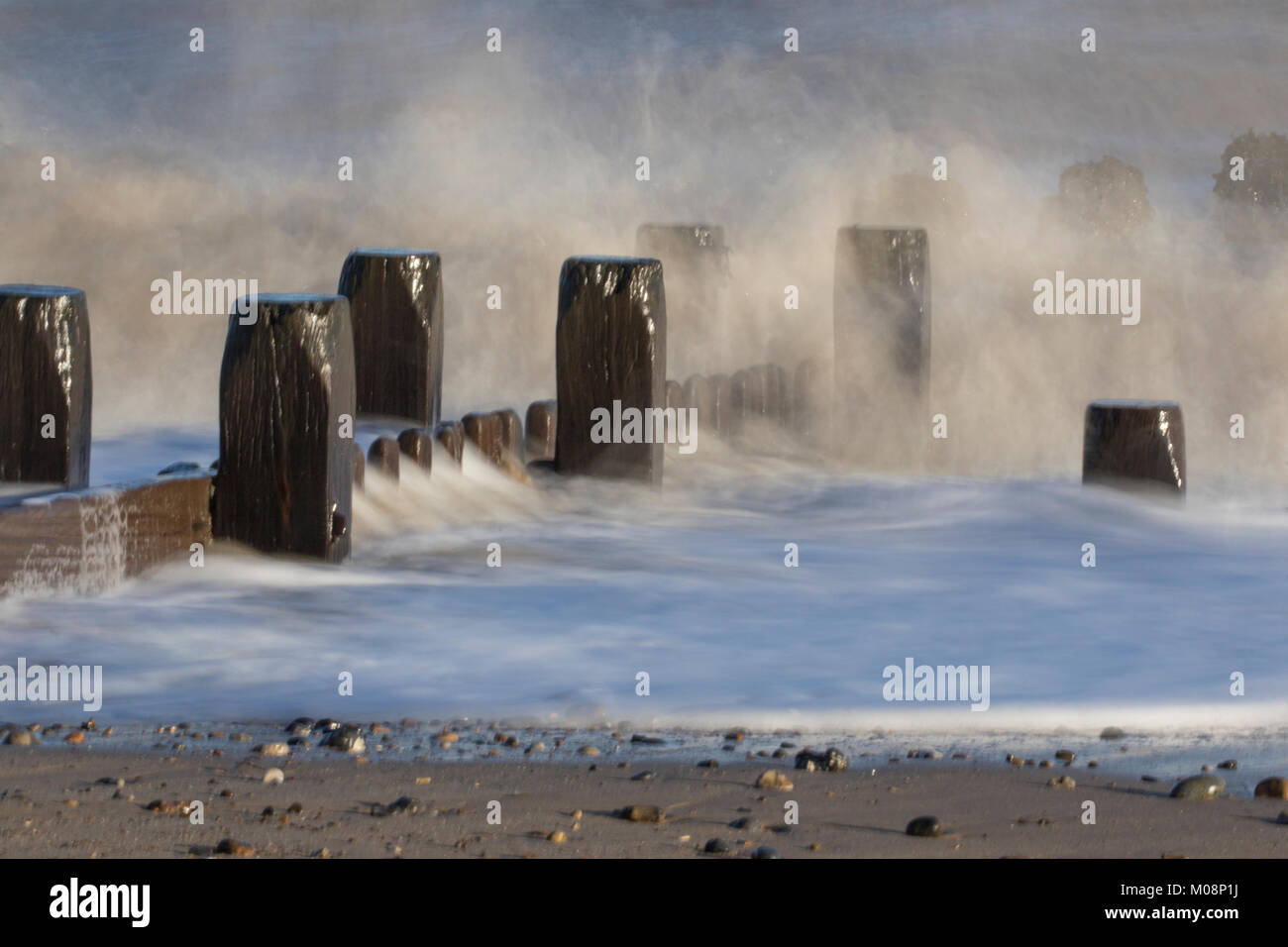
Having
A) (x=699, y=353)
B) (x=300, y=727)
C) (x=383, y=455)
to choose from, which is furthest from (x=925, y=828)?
(x=699, y=353)

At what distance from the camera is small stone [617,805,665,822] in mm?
3704

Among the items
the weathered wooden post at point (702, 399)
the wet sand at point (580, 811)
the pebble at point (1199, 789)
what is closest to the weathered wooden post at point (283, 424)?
the wet sand at point (580, 811)

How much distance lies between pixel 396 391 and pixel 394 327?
0.92 feet

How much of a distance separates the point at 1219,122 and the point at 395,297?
30.7m

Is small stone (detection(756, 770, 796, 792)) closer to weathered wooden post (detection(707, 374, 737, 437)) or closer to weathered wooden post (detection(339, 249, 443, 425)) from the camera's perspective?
weathered wooden post (detection(339, 249, 443, 425))

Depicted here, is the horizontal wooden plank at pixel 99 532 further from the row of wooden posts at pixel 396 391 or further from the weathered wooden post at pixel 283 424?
the weathered wooden post at pixel 283 424

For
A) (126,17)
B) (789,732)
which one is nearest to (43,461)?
(789,732)

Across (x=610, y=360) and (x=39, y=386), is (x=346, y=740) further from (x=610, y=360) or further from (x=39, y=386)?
(x=610, y=360)

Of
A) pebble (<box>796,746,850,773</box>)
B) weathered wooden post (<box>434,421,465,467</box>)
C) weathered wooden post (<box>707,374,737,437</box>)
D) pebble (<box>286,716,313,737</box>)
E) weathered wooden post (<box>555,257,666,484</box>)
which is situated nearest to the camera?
pebble (<box>796,746,850,773</box>)

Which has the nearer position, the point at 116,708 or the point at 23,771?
the point at 23,771

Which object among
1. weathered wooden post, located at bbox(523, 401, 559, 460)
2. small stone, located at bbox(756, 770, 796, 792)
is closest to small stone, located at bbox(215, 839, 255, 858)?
small stone, located at bbox(756, 770, 796, 792)

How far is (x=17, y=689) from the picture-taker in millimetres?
4836
